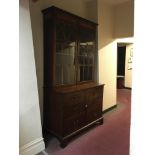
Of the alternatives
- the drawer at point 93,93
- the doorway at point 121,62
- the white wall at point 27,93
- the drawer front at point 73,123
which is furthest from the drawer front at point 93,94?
the doorway at point 121,62

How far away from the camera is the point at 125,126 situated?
129 inches

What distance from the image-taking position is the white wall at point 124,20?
3.85 m

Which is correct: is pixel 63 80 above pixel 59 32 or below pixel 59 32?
below

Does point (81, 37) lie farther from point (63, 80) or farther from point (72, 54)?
point (63, 80)

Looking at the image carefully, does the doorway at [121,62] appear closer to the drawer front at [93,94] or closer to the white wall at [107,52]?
the white wall at [107,52]

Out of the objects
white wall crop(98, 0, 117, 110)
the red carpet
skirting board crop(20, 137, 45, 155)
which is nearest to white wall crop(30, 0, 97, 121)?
skirting board crop(20, 137, 45, 155)

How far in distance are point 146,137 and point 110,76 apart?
141 inches

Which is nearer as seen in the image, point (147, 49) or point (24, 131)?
point (147, 49)

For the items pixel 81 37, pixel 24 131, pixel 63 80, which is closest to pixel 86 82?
pixel 63 80

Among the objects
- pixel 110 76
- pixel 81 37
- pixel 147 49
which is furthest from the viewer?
pixel 110 76

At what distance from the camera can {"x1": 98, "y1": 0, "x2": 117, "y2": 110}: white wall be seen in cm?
375

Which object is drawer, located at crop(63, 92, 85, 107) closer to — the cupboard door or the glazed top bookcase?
the glazed top bookcase

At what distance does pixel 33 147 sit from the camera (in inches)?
90.0
